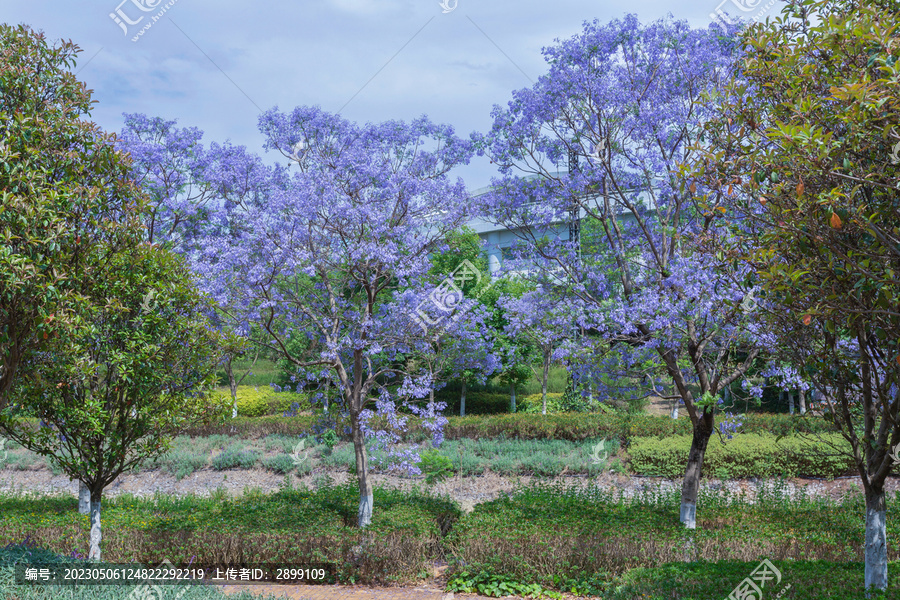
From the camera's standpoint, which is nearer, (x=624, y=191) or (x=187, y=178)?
(x=624, y=191)

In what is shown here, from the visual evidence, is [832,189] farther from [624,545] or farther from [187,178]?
Answer: [187,178]

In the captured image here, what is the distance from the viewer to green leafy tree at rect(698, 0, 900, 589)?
3.54 m

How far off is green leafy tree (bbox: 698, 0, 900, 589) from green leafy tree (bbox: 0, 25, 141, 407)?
486 cm

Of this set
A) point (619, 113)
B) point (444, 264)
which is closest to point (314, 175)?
point (619, 113)

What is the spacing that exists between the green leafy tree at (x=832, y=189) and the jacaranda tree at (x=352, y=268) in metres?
4.47

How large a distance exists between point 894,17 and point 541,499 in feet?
23.3

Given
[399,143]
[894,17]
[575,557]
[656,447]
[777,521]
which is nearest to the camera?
[894,17]

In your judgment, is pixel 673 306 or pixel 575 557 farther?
pixel 673 306

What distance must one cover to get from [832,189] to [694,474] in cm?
507

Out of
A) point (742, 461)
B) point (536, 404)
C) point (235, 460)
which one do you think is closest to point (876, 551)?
point (742, 461)

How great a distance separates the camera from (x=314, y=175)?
342 inches

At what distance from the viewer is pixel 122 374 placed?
591cm

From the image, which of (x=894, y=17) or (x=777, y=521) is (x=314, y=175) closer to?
(x=894, y=17)

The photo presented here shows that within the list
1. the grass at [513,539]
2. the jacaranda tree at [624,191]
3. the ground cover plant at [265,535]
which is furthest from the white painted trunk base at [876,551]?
the ground cover plant at [265,535]
